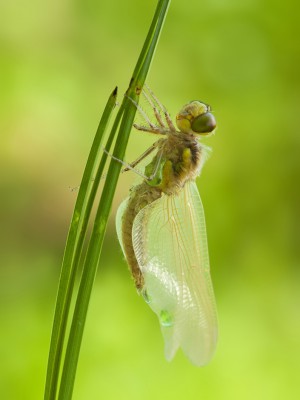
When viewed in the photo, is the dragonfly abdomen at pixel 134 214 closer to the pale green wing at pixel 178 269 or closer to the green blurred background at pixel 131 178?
the pale green wing at pixel 178 269

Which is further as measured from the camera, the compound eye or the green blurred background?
the green blurred background

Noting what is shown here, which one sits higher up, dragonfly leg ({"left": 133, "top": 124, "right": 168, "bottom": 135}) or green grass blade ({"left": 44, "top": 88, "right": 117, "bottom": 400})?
dragonfly leg ({"left": 133, "top": 124, "right": 168, "bottom": 135})

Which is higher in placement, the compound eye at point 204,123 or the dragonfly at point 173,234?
the compound eye at point 204,123

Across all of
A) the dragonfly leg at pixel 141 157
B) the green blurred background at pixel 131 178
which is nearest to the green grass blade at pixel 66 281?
the dragonfly leg at pixel 141 157

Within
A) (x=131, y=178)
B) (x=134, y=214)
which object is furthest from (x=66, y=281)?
(x=131, y=178)

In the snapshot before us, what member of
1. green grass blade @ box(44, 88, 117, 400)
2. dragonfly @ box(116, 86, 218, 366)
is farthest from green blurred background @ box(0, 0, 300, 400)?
green grass blade @ box(44, 88, 117, 400)

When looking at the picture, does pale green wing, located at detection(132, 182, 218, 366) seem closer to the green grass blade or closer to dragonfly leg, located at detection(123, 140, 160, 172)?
dragonfly leg, located at detection(123, 140, 160, 172)

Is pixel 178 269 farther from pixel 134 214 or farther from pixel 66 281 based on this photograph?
pixel 66 281

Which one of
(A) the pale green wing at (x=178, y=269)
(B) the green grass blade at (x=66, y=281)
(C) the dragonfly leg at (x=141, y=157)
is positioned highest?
(C) the dragonfly leg at (x=141, y=157)
